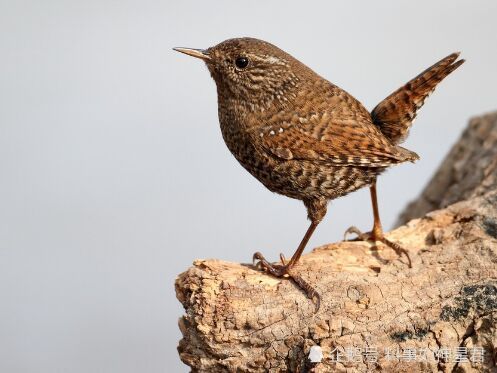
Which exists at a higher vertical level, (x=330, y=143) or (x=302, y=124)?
(x=302, y=124)

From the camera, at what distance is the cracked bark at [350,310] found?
407 cm

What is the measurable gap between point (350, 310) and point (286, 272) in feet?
1.69

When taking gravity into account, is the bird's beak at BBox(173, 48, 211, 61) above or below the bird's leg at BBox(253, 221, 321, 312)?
above

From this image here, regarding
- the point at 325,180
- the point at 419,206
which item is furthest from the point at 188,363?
the point at 419,206

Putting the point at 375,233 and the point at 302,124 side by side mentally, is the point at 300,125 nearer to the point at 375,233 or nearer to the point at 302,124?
the point at 302,124

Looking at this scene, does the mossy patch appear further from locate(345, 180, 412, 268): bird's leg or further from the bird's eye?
the bird's eye

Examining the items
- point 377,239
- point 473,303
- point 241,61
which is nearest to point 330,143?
point 241,61

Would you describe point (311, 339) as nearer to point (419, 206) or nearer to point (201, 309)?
point (201, 309)

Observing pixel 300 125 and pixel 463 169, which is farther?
pixel 463 169

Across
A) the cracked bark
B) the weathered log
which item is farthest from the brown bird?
the weathered log

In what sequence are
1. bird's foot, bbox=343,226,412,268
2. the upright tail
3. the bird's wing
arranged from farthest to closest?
bird's foot, bbox=343,226,412,268
the upright tail
the bird's wing

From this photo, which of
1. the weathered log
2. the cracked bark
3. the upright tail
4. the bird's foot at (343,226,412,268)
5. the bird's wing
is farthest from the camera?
the weathered log

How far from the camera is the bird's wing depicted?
14.9ft

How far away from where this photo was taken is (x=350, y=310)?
4.26 metres
